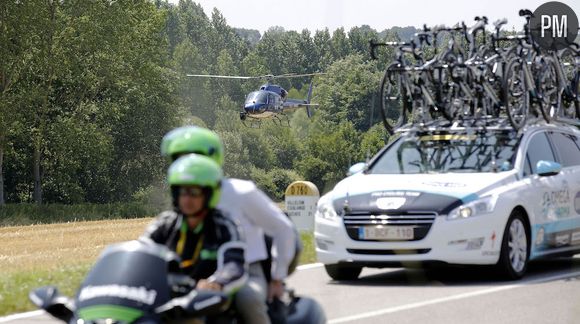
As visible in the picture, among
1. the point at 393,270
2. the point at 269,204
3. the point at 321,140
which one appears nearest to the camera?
the point at 269,204

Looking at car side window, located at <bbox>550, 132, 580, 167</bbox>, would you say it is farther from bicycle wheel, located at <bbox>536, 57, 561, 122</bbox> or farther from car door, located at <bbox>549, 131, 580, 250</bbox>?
bicycle wheel, located at <bbox>536, 57, 561, 122</bbox>

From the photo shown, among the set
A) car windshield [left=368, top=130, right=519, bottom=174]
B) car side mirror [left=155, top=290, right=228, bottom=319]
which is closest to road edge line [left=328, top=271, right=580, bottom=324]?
car windshield [left=368, top=130, right=519, bottom=174]

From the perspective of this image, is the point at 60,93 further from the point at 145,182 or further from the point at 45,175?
the point at 145,182

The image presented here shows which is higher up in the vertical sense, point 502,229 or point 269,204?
point 269,204

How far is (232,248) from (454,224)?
8.22m

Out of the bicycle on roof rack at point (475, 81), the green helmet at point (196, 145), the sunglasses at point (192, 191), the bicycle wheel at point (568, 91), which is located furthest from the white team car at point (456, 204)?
the sunglasses at point (192, 191)

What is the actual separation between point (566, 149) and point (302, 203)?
200 inches

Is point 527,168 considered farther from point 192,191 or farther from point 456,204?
point 192,191

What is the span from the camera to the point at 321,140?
137 meters

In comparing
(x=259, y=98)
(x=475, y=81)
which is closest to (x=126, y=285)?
(x=475, y=81)

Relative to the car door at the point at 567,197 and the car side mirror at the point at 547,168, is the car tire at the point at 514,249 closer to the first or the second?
the car side mirror at the point at 547,168

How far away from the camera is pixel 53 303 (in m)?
5.70

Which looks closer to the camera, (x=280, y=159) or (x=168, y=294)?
(x=168, y=294)

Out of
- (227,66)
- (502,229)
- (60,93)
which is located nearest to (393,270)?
(502,229)
